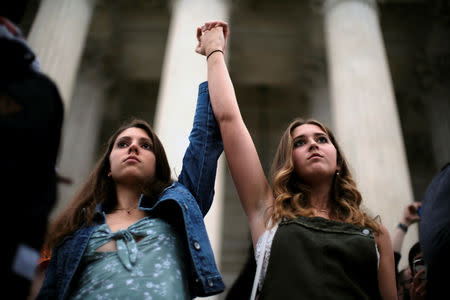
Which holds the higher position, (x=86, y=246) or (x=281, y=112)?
(x=281, y=112)

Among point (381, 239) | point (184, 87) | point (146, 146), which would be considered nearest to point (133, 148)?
point (146, 146)

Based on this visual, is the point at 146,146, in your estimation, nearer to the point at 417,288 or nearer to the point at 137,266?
the point at 137,266

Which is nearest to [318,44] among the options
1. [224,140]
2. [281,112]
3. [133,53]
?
[281,112]

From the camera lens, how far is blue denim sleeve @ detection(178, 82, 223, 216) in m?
2.68

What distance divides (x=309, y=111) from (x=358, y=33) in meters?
5.13

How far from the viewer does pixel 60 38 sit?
29.6 feet

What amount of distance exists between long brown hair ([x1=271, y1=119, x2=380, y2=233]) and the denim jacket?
49 centimetres

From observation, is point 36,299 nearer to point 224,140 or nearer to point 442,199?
point 224,140

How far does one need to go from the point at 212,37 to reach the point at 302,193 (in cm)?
136

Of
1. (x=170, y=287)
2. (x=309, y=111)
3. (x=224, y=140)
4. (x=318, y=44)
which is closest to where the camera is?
(x=170, y=287)

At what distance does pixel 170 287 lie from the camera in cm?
210

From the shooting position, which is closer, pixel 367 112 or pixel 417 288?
pixel 417 288

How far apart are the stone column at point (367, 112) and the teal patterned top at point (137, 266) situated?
17.5ft

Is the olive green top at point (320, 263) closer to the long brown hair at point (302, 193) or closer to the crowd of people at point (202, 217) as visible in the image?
the crowd of people at point (202, 217)
